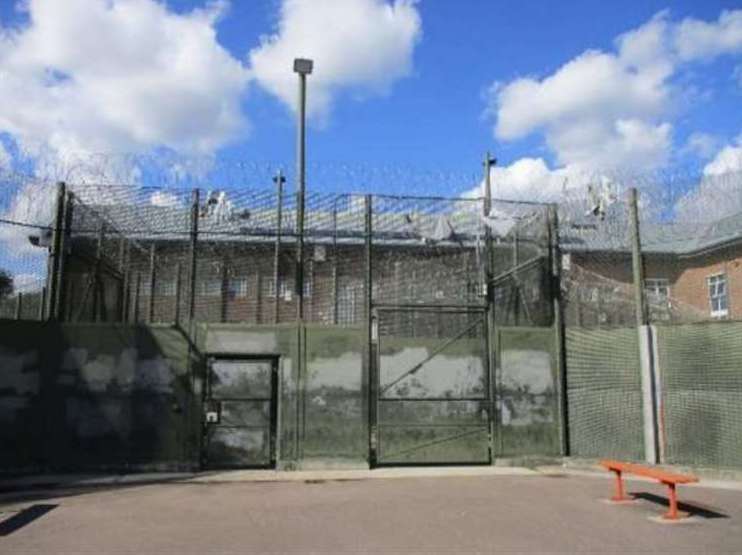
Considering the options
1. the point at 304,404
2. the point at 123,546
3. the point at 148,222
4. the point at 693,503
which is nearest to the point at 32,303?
the point at 148,222

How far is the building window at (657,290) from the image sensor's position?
15.4 meters

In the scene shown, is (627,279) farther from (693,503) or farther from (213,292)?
(213,292)

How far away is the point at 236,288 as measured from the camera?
52.3 ft

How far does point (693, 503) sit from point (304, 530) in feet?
17.1

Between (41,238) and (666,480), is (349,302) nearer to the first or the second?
(41,238)

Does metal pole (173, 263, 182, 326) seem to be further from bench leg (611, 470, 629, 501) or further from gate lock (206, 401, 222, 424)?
bench leg (611, 470, 629, 501)

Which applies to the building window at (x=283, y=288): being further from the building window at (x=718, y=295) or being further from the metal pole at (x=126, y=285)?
the building window at (x=718, y=295)

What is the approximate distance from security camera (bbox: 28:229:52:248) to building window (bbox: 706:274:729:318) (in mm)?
12977

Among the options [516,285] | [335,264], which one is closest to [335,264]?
[335,264]

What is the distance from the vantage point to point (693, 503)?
35.6ft

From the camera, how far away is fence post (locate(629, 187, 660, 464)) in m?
14.3

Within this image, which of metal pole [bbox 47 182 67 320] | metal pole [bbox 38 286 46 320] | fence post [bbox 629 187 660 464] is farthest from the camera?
metal pole [bbox 38 286 46 320]

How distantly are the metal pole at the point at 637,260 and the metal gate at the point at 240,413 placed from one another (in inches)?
263

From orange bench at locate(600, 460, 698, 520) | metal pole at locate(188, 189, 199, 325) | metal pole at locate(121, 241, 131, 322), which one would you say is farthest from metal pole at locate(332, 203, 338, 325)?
orange bench at locate(600, 460, 698, 520)
